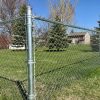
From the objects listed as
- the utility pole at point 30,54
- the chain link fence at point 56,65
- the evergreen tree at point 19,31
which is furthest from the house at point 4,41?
the utility pole at point 30,54

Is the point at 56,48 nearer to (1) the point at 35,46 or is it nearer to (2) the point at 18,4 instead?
(1) the point at 35,46

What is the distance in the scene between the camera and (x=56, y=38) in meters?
4.54

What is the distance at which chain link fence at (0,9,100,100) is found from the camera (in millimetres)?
4070

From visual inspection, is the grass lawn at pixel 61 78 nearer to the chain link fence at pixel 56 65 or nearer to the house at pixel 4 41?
the chain link fence at pixel 56 65

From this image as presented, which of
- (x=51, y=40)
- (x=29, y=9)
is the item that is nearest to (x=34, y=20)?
(x=29, y=9)

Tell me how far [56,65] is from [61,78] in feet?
3.83

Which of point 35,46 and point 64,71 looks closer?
point 35,46

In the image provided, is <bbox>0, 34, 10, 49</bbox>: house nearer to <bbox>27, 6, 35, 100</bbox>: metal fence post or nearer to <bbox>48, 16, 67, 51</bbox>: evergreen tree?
<bbox>48, 16, 67, 51</bbox>: evergreen tree

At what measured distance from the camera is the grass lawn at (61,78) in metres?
4.48

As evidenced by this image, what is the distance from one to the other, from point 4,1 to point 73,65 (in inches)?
1206

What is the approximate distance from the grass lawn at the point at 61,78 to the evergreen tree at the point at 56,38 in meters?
0.14

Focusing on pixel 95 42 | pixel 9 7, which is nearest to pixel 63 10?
pixel 9 7

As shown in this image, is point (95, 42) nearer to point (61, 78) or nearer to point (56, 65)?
point (56, 65)

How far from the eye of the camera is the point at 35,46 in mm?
3748
